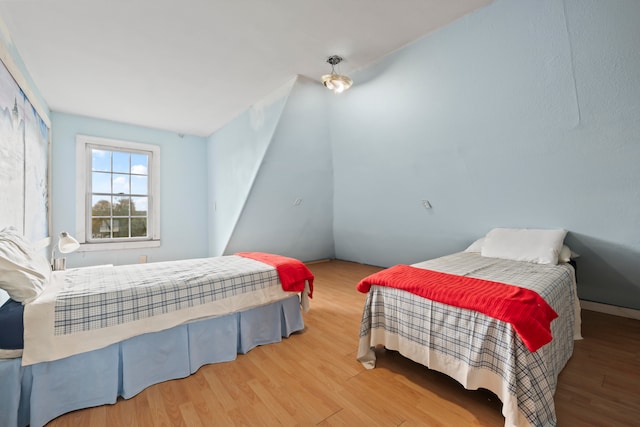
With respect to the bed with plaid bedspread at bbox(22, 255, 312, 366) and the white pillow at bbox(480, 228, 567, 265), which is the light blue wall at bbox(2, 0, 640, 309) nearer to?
the white pillow at bbox(480, 228, 567, 265)

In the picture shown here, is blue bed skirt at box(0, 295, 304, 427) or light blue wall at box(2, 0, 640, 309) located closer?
blue bed skirt at box(0, 295, 304, 427)

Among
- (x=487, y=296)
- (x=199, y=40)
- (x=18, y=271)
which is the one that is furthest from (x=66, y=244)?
(x=487, y=296)

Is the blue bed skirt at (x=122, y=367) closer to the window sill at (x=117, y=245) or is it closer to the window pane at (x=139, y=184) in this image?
the window sill at (x=117, y=245)

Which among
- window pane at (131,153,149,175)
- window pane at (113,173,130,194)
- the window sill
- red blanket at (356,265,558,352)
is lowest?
red blanket at (356,265,558,352)

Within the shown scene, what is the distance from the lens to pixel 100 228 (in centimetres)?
448

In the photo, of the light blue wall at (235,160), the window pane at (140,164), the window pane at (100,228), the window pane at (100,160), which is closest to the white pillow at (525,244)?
the light blue wall at (235,160)

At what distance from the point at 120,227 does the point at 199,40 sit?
11.9ft

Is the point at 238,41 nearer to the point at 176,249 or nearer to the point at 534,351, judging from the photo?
the point at 534,351

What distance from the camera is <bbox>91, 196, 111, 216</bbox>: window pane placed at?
4.41 meters

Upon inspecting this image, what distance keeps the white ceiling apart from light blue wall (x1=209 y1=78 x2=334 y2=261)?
453 millimetres

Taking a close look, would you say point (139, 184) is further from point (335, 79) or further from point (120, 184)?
point (335, 79)

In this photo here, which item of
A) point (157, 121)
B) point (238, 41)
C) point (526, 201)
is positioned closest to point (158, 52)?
point (238, 41)

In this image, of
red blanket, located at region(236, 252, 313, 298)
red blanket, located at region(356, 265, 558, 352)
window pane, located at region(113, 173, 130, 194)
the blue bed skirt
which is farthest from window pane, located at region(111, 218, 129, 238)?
red blanket, located at region(356, 265, 558, 352)

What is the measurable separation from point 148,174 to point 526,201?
5450 mm
